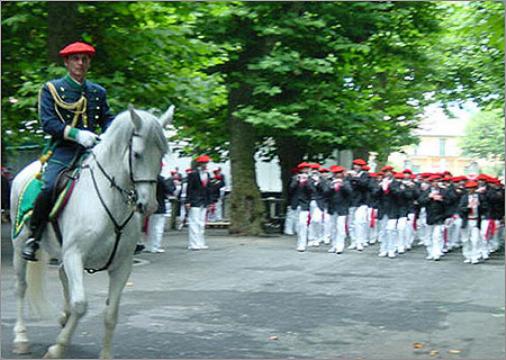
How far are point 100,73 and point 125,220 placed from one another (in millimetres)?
10509

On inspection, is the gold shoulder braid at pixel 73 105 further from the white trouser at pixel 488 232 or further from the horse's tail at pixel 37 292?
the white trouser at pixel 488 232

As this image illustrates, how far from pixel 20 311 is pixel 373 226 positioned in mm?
18768

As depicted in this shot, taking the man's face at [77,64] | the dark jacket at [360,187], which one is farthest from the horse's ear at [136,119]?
the dark jacket at [360,187]

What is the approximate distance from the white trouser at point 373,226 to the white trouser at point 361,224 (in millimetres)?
563

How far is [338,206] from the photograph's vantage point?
78.0 feet

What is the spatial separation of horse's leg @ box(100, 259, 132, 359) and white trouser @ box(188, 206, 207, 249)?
1473cm

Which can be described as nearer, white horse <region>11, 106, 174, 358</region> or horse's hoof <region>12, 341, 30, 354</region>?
white horse <region>11, 106, 174, 358</region>

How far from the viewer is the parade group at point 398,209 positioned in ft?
73.7

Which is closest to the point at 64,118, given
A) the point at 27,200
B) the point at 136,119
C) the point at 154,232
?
the point at 27,200

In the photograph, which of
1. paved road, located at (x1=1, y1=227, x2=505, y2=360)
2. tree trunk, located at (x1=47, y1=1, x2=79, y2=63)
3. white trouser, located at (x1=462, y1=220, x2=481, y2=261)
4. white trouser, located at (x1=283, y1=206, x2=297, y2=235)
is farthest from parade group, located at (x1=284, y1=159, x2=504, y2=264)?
tree trunk, located at (x1=47, y1=1, x2=79, y2=63)

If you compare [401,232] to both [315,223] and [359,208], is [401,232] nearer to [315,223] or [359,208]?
[359,208]

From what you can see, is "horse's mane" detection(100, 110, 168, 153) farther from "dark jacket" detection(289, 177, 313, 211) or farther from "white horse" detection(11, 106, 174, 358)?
"dark jacket" detection(289, 177, 313, 211)

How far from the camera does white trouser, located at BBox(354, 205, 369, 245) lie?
24.2 metres

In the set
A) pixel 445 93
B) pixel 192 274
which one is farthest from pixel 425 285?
pixel 445 93
